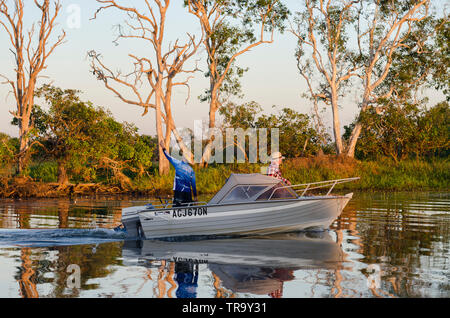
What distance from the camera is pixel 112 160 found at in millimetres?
32406

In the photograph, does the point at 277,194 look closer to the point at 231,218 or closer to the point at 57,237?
the point at 231,218

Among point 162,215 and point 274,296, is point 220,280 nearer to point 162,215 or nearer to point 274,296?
point 274,296

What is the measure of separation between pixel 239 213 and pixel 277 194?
120 cm

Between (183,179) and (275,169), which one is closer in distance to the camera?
(183,179)

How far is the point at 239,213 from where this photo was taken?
14805mm

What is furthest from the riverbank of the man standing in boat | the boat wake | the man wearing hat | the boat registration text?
the boat registration text

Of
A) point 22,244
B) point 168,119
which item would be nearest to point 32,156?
point 168,119

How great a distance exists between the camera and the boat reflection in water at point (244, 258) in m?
9.29

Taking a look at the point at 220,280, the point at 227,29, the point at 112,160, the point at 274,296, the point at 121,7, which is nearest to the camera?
the point at 274,296

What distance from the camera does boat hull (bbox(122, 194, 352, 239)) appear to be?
14.5 metres

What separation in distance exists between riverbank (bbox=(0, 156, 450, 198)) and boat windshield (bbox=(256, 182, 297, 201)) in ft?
54.5

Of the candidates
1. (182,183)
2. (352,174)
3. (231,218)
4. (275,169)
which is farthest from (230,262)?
(352,174)

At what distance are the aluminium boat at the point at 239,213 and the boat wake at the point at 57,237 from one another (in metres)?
0.58

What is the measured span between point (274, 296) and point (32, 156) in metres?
27.3
